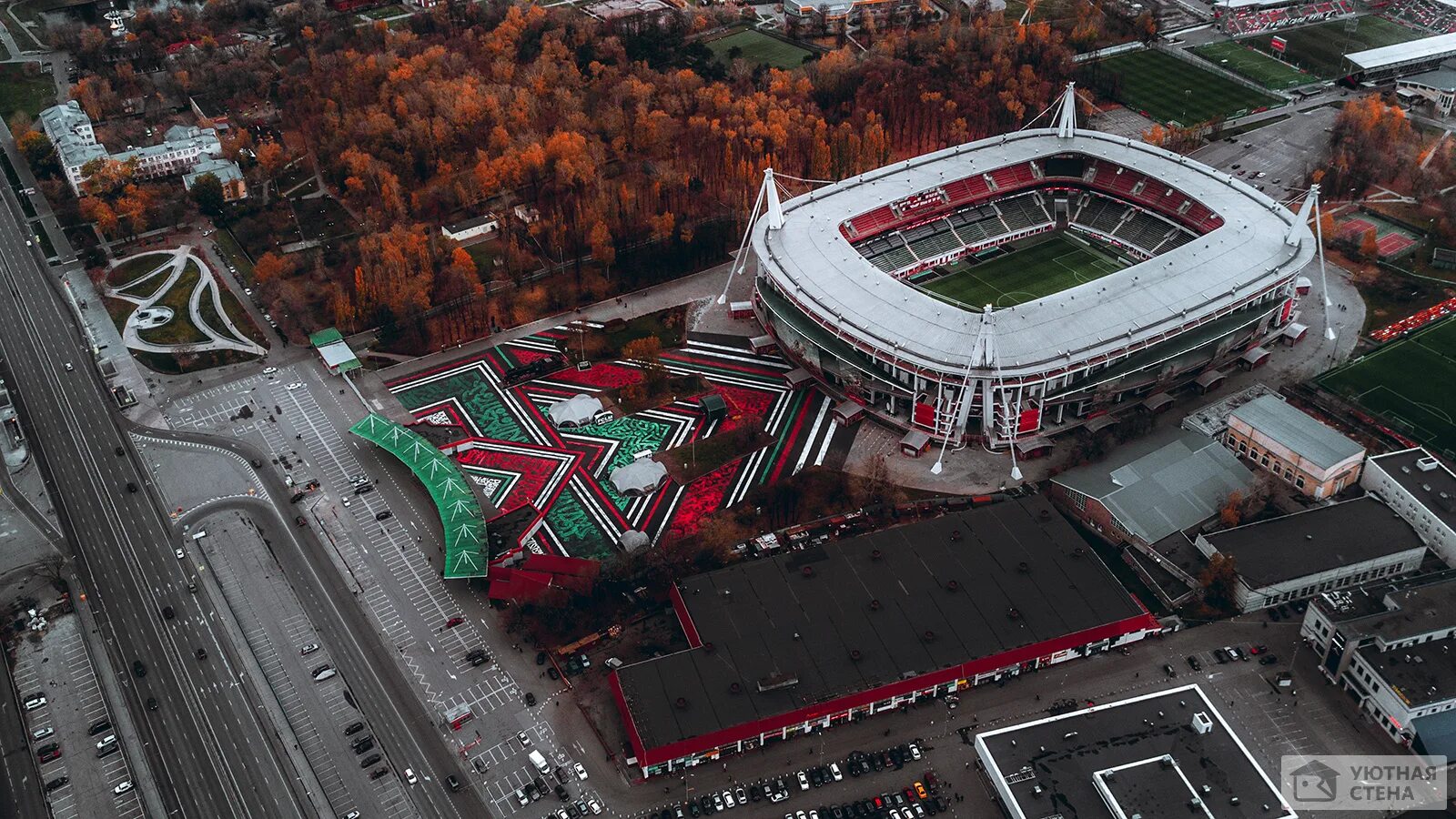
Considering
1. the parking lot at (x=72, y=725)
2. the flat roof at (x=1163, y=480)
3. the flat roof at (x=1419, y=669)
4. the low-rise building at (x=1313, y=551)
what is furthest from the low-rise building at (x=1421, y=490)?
the parking lot at (x=72, y=725)

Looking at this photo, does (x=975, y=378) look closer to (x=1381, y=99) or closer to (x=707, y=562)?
(x=707, y=562)

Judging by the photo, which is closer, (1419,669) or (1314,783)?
(1314,783)

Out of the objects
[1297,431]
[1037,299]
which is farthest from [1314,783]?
[1037,299]

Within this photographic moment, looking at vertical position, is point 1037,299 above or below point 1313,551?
above

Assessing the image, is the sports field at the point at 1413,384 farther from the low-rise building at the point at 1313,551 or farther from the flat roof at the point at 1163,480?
the flat roof at the point at 1163,480

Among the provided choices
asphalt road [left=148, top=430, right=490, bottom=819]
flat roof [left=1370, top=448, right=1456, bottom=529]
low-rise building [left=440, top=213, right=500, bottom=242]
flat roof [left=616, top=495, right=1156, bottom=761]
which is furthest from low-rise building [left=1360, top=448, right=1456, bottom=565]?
low-rise building [left=440, top=213, right=500, bottom=242]

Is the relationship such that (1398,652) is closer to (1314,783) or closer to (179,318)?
(1314,783)
